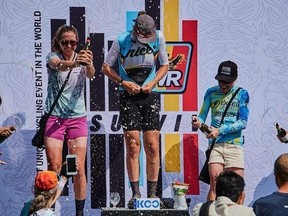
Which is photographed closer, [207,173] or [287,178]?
[287,178]

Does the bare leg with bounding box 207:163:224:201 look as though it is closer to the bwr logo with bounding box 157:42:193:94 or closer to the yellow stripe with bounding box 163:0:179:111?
the yellow stripe with bounding box 163:0:179:111

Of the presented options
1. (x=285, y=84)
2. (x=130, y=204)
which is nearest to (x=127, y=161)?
(x=130, y=204)

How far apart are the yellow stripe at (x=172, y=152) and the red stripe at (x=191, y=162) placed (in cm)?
8

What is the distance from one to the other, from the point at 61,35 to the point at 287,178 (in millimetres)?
3366

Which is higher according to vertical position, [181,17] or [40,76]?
[181,17]

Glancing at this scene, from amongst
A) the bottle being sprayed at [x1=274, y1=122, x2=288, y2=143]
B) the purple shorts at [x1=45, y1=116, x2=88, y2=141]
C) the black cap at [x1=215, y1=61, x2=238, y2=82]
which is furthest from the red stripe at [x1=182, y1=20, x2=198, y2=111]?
the purple shorts at [x1=45, y1=116, x2=88, y2=141]

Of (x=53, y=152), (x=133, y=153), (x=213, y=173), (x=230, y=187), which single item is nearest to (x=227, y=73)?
(x=213, y=173)

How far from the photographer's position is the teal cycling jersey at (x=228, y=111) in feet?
31.9

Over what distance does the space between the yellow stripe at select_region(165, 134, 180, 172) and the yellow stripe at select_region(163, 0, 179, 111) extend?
31 centimetres

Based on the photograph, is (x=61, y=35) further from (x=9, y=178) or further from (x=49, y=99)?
(x=9, y=178)

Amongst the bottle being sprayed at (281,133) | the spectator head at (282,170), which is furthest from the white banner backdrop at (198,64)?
the spectator head at (282,170)

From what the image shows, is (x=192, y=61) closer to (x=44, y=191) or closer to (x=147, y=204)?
(x=147, y=204)

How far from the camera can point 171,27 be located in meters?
10.2

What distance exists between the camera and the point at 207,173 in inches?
387
